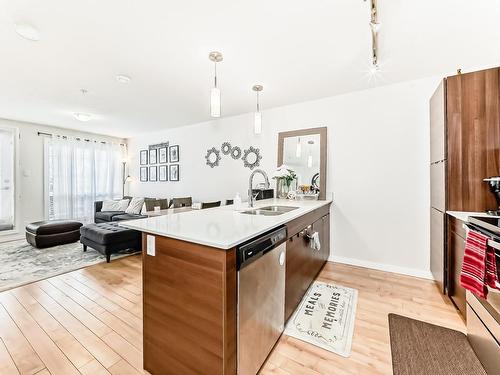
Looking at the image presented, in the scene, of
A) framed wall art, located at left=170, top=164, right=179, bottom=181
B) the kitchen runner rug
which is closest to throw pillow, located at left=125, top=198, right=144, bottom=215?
framed wall art, located at left=170, top=164, right=179, bottom=181

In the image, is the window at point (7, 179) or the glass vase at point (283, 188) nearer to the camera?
the glass vase at point (283, 188)

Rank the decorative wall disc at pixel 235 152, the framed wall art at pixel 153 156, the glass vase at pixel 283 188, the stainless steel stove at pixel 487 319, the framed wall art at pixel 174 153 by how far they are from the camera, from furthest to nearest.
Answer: the framed wall art at pixel 153 156
the framed wall art at pixel 174 153
the decorative wall disc at pixel 235 152
the glass vase at pixel 283 188
the stainless steel stove at pixel 487 319

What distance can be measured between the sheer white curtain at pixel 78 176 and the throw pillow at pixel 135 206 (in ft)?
4.05

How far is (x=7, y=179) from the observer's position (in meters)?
4.55

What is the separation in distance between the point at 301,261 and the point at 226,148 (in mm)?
2990

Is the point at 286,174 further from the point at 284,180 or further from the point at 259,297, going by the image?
the point at 259,297

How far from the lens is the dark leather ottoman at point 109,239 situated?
10.7 ft

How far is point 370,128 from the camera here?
3.10 m

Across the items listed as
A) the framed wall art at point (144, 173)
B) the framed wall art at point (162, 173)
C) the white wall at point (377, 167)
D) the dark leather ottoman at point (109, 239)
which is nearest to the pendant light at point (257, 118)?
the white wall at point (377, 167)

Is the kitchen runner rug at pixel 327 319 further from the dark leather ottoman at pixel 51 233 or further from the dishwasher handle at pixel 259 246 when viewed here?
the dark leather ottoman at pixel 51 233

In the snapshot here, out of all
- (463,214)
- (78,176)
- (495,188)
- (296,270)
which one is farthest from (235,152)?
(78,176)

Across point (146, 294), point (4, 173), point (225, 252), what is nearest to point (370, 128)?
point (225, 252)

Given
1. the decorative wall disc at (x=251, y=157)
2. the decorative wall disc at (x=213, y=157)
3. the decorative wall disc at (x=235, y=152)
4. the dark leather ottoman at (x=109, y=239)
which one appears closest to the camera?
the dark leather ottoman at (x=109, y=239)

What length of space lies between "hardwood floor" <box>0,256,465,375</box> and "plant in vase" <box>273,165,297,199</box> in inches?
54.2
